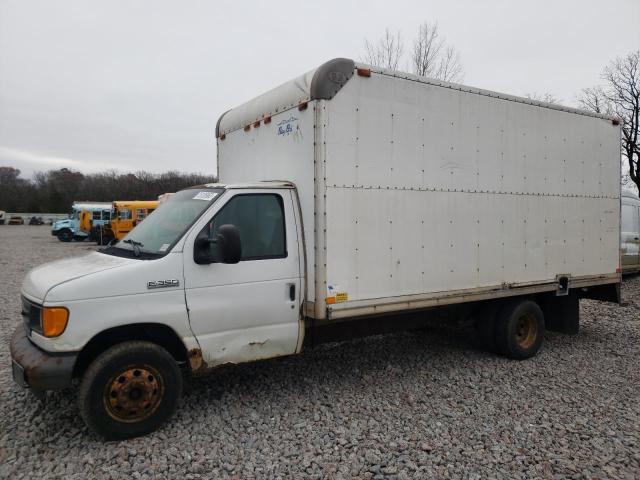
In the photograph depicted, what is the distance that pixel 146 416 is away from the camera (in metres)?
4.00

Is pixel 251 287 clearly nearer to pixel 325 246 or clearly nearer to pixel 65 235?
pixel 325 246

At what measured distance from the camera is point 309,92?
4.54 meters

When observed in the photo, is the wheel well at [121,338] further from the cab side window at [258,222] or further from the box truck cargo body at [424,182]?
the box truck cargo body at [424,182]

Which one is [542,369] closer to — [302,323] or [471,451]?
[471,451]

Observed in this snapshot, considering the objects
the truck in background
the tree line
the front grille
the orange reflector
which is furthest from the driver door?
the tree line

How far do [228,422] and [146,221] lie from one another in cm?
220

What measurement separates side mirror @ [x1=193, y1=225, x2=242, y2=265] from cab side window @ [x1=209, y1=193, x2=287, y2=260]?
0.99ft

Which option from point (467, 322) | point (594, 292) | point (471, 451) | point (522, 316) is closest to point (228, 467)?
point (471, 451)

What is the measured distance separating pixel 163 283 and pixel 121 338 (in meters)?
0.62

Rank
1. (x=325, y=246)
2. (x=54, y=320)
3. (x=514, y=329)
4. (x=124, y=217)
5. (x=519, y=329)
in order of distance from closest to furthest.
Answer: (x=54, y=320), (x=325, y=246), (x=514, y=329), (x=519, y=329), (x=124, y=217)

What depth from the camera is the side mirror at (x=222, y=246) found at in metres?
3.95

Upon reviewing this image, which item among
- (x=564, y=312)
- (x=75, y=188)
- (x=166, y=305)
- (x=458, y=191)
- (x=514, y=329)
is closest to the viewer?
(x=166, y=305)

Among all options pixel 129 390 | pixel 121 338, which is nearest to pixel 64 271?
pixel 121 338

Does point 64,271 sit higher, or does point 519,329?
point 64,271
